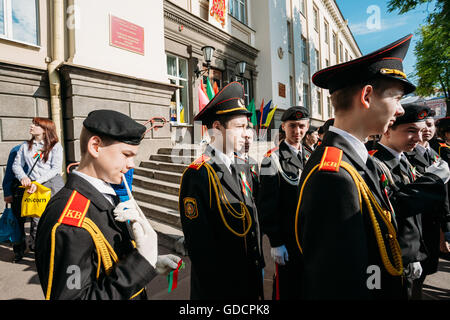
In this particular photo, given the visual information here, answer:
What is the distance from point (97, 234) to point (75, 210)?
0.16 meters

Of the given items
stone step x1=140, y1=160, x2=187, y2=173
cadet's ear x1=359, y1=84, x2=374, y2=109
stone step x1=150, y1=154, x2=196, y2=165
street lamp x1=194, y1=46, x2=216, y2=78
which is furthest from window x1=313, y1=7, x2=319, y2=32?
cadet's ear x1=359, y1=84, x2=374, y2=109

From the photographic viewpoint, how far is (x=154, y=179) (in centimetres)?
671

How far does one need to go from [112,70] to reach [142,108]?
4.27ft

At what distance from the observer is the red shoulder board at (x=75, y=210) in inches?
44.3

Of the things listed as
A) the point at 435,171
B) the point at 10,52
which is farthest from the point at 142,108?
the point at 435,171

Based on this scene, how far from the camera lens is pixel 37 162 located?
12.5 ft

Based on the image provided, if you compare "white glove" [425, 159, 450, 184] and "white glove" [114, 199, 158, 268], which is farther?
"white glove" [425, 159, 450, 184]

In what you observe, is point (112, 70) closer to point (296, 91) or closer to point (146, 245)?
point (146, 245)

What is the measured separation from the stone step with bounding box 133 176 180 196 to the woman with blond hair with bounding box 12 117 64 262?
7.98 feet

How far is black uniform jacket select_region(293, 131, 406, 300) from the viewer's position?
41.6 inches

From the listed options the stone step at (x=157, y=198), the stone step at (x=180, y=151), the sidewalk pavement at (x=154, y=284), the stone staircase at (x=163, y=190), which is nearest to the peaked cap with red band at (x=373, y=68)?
the sidewalk pavement at (x=154, y=284)

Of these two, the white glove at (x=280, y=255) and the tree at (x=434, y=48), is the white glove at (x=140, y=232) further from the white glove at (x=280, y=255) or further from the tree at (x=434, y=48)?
the tree at (x=434, y=48)

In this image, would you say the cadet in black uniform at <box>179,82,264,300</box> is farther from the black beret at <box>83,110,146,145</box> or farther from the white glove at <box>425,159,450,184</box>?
the white glove at <box>425,159,450,184</box>
